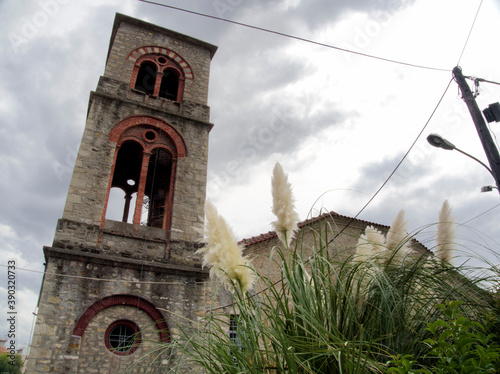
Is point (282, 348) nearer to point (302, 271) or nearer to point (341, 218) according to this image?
point (302, 271)

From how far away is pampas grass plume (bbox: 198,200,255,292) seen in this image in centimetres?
251

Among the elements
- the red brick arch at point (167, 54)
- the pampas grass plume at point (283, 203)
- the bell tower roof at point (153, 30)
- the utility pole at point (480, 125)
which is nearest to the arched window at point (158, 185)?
the red brick arch at point (167, 54)

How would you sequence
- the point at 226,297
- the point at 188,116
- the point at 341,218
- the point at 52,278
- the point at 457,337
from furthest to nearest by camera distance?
the point at 341,218 < the point at 188,116 < the point at 226,297 < the point at 52,278 < the point at 457,337

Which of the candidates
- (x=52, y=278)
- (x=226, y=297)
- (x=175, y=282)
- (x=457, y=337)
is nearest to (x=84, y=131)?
(x=52, y=278)

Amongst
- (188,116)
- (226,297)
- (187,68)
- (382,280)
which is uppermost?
(187,68)

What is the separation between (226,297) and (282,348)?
7625mm

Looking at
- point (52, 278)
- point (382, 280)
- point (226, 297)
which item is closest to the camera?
point (382, 280)

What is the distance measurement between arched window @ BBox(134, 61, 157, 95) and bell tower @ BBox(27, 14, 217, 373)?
0.12 ft

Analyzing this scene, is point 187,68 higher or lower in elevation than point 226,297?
higher

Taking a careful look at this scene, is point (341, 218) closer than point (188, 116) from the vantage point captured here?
No

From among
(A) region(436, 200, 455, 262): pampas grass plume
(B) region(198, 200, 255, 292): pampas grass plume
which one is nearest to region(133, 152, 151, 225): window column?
(B) region(198, 200, 255, 292): pampas grass plume

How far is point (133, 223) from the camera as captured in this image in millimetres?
8859

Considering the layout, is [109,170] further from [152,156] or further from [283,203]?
[283,203]

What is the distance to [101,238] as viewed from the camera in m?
8.27
